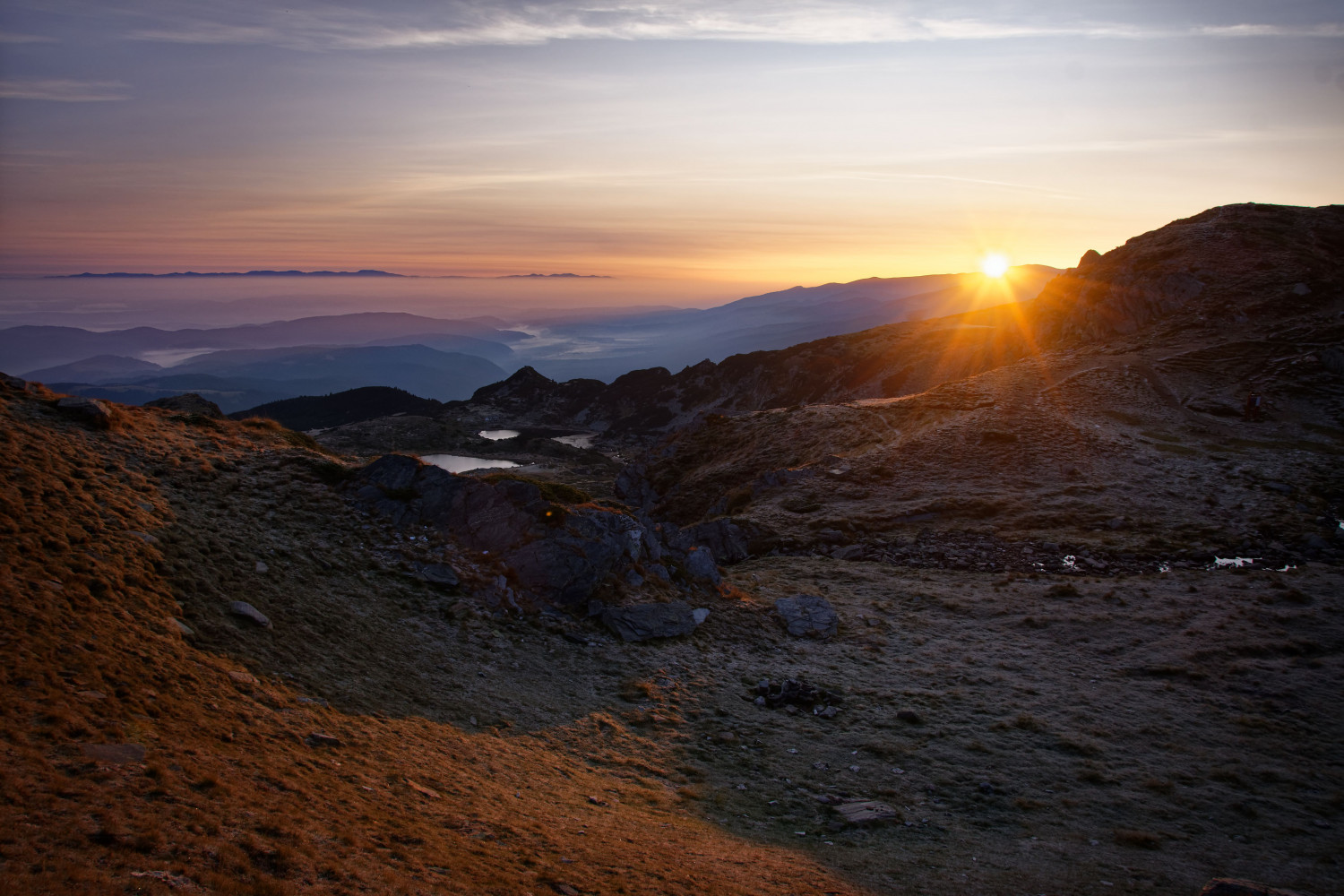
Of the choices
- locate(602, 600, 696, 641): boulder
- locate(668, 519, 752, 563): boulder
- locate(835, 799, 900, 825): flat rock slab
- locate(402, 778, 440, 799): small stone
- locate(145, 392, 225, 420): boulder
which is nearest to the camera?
locate(402, 778, 440, 799): small stone

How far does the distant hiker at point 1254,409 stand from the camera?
44781 millimetres

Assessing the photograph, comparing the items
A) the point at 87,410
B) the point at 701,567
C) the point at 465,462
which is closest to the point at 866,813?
the point at 701,567

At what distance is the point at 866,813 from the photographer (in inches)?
536

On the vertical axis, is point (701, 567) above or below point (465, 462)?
above

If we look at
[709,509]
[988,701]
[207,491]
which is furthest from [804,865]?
[709,509]

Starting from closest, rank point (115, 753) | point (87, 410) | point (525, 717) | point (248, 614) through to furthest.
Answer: point (115, 753) < point (248, 614) < point (525, 717) < point (87, 410)

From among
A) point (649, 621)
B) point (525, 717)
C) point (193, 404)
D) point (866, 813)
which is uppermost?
point (193, 404)

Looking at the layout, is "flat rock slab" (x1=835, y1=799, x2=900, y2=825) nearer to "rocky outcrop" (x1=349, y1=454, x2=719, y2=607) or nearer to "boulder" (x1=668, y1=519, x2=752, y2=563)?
"rocky outcrop" (x1=349, y1=454, x2=719, y2=607)

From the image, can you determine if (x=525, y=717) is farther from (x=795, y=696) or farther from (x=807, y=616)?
(x=807, y=616)

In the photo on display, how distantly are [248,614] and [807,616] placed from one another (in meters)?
17.4

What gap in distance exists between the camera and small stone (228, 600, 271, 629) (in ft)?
49.0

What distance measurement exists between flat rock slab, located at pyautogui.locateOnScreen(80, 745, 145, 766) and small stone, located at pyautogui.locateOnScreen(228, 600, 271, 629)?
19.1 ft

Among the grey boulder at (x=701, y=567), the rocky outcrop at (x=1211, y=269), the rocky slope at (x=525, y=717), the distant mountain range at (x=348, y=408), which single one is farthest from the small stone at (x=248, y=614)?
A: the distant mountain range at (x=348, y=408)

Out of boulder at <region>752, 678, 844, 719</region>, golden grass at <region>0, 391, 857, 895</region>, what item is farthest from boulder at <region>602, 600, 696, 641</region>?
golden grass at <region>0, 391, 857, 895</region>
